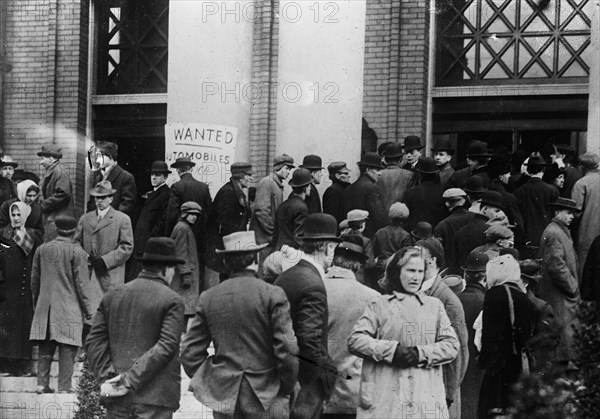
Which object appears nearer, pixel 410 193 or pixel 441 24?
pixel 410 193

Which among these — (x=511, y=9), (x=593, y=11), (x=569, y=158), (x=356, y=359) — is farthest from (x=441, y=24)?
(x=356, y=359)

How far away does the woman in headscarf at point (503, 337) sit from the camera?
907 cm

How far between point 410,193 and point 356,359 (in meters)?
3.59

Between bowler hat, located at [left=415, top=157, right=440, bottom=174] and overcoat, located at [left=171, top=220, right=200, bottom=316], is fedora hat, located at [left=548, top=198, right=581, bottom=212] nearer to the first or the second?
bowler hat, located at [left=415, top=157, right=440, bottom=174]

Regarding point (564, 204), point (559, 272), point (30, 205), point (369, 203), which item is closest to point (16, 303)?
point (30, 205)

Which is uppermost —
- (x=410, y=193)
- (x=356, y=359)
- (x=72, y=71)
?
(x=72, y=71)

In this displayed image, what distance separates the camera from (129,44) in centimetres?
1752

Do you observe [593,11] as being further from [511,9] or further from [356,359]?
[356,359]

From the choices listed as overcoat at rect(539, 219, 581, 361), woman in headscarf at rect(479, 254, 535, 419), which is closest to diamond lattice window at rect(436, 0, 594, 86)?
overcoat at rect(539, 219, 581, 361)

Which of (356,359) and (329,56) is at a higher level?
(329,56)

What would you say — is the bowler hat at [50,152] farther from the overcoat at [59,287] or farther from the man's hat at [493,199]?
the man's hat at [493,199]

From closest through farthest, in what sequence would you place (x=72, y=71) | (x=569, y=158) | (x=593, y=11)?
(x=569, y=158) < (x=593, y=11) < (x=72, y=71)

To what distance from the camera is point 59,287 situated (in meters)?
11.5

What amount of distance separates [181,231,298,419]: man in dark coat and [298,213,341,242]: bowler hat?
0.74m
